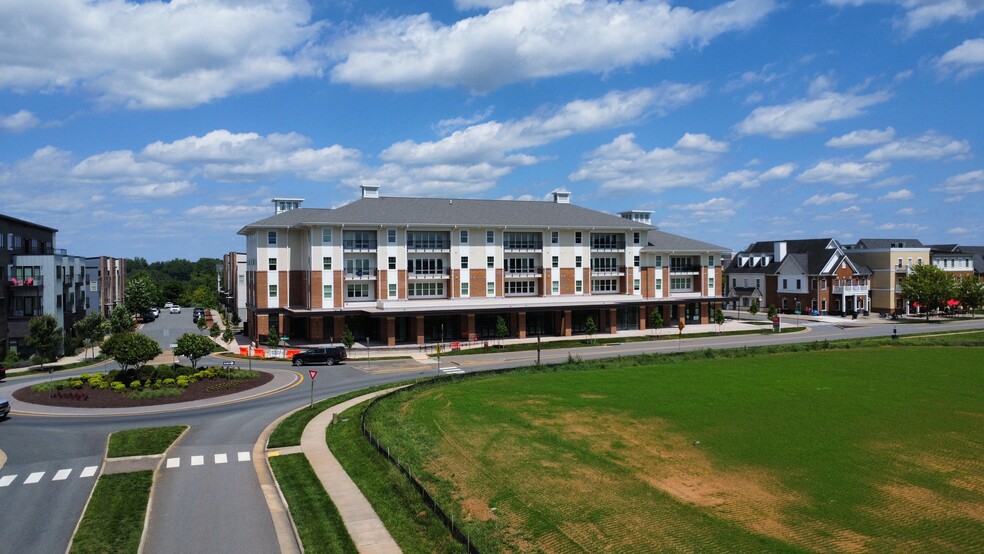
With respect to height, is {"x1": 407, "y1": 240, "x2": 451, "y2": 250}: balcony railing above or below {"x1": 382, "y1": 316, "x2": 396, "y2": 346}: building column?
above

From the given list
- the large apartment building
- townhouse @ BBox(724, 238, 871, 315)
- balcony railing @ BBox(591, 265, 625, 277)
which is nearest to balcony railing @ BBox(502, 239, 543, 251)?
the large apartment building

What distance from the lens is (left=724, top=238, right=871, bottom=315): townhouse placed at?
321 feet

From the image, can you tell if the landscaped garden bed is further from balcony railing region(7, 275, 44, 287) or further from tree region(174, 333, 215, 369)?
balcony railing region(7, 275, 44, 287)

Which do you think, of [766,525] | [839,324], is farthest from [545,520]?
[839,324]

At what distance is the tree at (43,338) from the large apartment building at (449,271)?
60.4 feet

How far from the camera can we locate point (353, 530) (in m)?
19.6

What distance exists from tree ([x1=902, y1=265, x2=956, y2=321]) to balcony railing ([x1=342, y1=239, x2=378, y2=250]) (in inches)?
2994

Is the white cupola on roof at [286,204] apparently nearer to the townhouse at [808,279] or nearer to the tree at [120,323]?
the tree at [120,323]

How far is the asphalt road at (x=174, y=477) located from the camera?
19688mm

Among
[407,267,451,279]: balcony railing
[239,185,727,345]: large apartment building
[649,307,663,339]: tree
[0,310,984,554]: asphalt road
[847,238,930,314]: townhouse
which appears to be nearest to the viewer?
[0,310,984,554]: asphalt road

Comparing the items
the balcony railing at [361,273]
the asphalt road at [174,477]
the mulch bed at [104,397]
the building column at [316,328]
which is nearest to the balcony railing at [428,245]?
the balcony railing at [361,273]

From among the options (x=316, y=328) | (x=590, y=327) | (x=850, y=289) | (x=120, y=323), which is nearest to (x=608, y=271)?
(x=590, y=327)

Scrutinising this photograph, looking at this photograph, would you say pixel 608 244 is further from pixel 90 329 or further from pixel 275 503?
pixel 275 503

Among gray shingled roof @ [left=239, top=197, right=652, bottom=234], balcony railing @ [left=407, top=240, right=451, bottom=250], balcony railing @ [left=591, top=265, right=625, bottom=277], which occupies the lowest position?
balcony railing @ [left=591, top=265, right=625, bottom=277]
